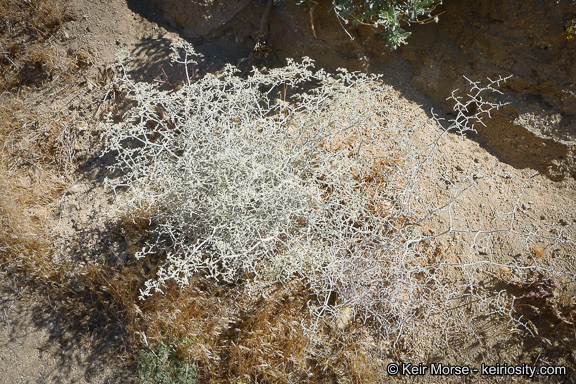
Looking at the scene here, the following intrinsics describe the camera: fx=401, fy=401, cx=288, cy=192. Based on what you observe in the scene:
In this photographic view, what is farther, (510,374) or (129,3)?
(129,3)

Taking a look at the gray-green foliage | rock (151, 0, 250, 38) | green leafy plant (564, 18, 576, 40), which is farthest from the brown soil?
green leafy plant (564, 18, 576, 40)

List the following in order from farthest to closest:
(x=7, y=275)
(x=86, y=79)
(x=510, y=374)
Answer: (x=86, y=79) → (x=7, y=275) → (x=510, y=374)

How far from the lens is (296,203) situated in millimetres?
2510

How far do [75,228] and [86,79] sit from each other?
1.25 metres

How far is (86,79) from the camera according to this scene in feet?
10.8

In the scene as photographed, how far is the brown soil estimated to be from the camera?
2561mm

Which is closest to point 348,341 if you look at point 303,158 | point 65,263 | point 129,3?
point 303,158

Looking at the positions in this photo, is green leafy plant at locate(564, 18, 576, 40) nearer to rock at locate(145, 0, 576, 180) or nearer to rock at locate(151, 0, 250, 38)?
rock at locate(145, 0, 576, 180)

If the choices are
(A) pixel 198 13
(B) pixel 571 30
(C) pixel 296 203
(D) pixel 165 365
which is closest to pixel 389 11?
(B) pixel 571 30

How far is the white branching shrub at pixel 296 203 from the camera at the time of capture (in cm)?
238

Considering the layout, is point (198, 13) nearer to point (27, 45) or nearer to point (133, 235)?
point (27, 45)

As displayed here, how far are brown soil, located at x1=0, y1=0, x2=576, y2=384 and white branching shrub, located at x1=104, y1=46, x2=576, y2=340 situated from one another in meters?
0.20

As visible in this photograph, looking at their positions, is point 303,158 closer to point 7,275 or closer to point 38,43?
point 7,275

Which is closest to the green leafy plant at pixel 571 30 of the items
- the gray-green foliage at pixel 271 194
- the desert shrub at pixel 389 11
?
the desert shrub at pixel 389 11
